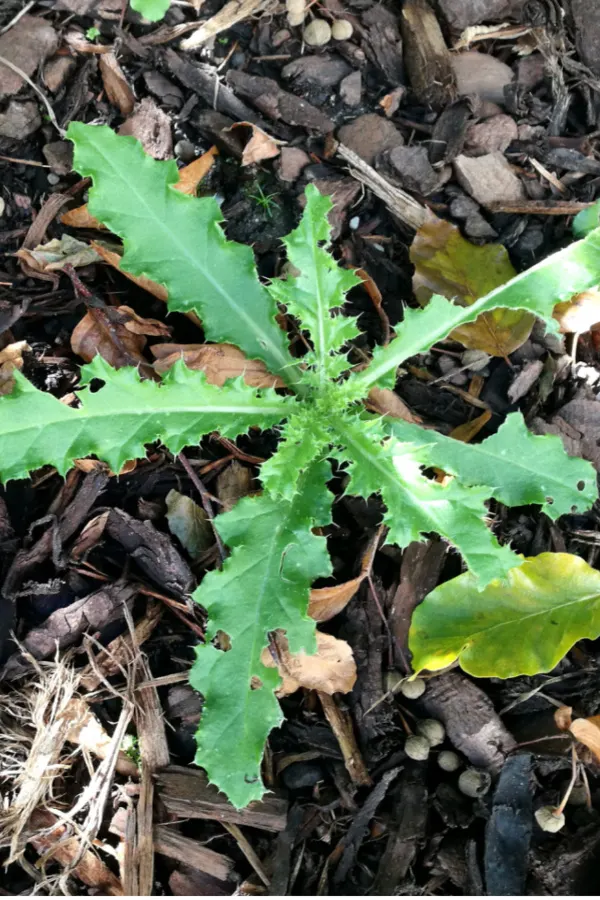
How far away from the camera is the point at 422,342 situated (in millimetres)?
2137

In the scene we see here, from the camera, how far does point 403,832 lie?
6.72 feet

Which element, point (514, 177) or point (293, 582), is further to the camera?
point (514, 177)

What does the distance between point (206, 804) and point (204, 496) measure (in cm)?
81

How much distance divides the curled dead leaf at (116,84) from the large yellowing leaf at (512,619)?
1776mm

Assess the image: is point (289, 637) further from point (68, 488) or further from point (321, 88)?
point (321, 88)

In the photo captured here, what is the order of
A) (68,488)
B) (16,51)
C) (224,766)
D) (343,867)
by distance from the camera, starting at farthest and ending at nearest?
(16,51)
(68,488)
(343,867)
(224,766)

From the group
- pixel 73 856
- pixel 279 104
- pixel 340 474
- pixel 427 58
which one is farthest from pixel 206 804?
pixel 427 58

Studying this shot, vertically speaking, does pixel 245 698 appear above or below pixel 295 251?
below

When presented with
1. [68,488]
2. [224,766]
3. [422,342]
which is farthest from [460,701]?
[68,488]

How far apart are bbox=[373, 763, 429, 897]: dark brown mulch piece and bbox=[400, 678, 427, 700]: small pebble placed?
19cm

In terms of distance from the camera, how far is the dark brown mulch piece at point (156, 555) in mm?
2168

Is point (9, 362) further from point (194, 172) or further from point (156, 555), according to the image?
point (194, 172)

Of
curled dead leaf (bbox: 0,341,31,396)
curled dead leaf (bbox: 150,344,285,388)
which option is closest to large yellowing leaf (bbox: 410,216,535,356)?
curled dead leaf (bbox: 150,344,285,388)

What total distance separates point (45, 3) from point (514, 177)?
1.59 metres
